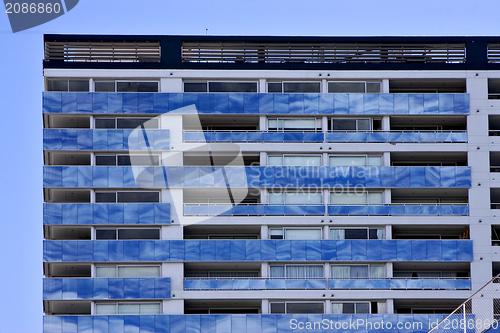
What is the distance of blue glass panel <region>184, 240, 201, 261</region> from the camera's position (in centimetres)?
6184

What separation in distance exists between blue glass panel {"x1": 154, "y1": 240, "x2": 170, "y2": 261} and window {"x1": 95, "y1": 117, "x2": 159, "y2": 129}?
9146mm

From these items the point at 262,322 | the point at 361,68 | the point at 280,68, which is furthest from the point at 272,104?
→ the point at 262,322

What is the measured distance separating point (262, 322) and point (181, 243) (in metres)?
8.46

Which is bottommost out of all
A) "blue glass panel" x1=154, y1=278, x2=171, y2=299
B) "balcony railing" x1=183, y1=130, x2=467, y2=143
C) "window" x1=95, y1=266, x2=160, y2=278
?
"blue glass panel" x1=154, y1=278, x2=171, y2=299

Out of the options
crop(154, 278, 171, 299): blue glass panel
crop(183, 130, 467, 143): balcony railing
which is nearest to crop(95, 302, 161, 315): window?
crop(154, 278, 171, 299): blue glass panel

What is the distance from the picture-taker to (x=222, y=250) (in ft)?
203

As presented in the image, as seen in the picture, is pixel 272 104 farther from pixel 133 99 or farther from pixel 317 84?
pixel 133 99

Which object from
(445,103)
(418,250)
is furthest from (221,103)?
(418,250)

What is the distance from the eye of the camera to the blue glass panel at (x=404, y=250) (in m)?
62.3

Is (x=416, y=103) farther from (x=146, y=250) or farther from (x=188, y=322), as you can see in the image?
(x=188, y=322)

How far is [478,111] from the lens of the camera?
65.1 m

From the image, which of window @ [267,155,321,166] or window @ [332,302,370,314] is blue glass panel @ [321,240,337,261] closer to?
window @ [332,302,370,314]

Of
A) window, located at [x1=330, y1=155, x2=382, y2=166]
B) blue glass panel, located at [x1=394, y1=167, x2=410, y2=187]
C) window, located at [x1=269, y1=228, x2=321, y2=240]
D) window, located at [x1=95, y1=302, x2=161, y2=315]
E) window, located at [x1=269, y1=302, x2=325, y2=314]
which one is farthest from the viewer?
window, located at [x1=330, y1=155, x2=382, y2=166]

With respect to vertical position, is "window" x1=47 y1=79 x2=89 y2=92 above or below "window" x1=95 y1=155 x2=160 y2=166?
above
